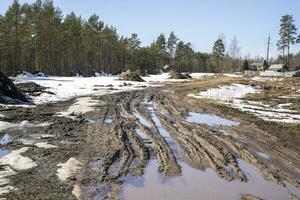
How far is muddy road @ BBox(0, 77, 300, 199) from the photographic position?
350 inches

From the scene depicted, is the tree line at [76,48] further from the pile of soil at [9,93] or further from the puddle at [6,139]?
the puddle at [6,139]

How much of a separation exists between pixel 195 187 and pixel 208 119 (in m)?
11.1

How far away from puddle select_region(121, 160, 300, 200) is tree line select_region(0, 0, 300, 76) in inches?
A: 1905

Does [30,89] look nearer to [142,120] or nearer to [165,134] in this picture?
[142,120]

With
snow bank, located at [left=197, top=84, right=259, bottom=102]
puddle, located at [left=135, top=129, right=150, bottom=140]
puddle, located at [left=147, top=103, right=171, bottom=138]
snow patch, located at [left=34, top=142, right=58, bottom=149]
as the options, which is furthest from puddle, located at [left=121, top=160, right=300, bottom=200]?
snow bank, located at [left=197, top=84, right=259, bottom=102]

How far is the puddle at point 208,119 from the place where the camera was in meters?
18.8

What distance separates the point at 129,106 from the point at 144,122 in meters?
6.06

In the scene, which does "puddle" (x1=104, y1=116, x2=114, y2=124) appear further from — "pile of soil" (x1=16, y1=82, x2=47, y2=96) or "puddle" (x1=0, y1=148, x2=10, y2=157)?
"pile of soil" (x1=16, y1=82, x2=47, y2=96)

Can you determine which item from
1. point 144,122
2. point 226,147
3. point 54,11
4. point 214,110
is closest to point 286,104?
point 214,110

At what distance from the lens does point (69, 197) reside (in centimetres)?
804

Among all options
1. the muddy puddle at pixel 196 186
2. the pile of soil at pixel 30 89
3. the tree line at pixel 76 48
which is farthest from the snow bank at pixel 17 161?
the tree line at pixel 76 48

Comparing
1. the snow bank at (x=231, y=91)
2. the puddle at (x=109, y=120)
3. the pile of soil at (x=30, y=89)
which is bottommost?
the snow bank at (x=231, y=91)

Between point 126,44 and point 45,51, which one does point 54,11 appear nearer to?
point 45,51

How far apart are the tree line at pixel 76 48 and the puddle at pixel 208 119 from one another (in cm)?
3906
